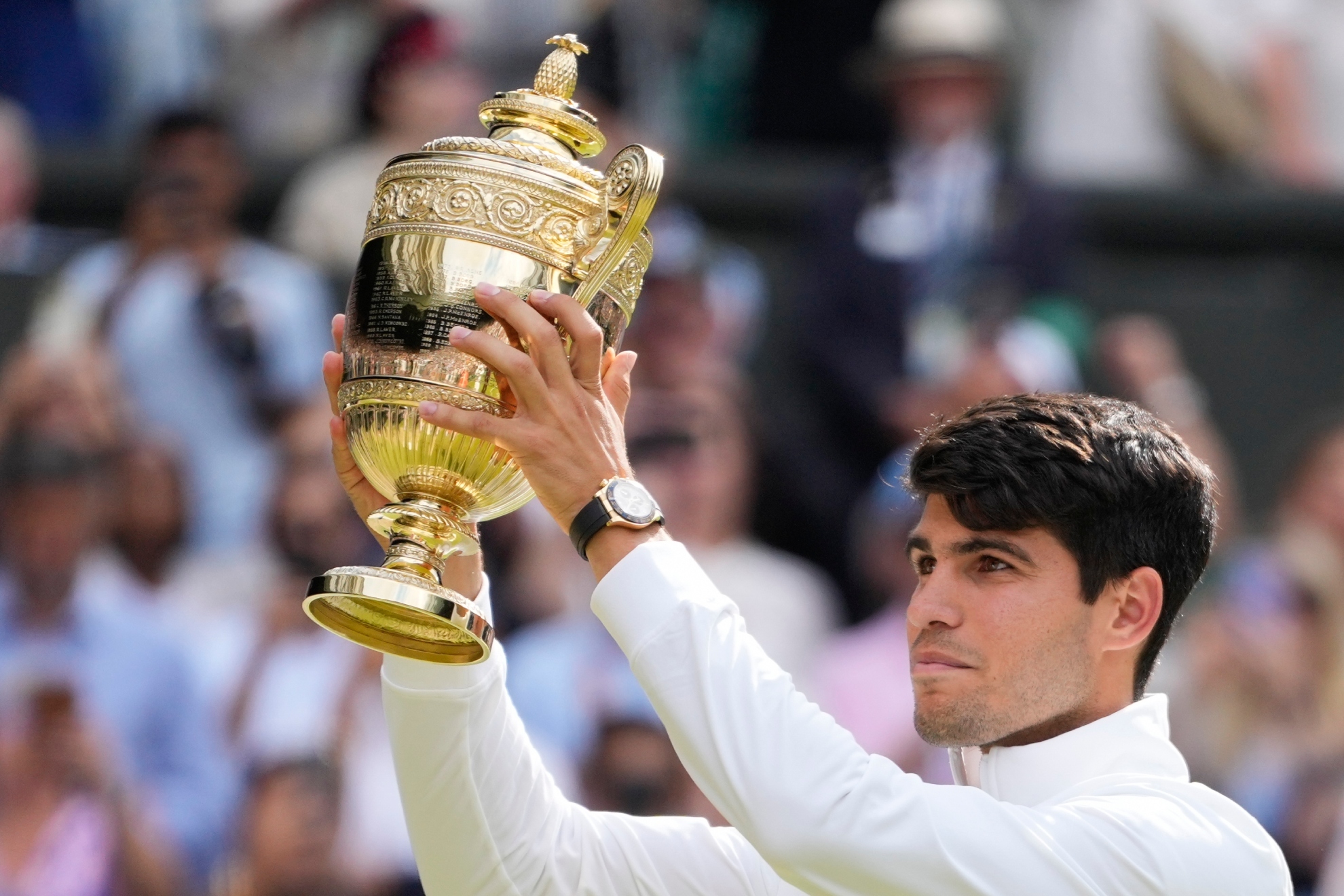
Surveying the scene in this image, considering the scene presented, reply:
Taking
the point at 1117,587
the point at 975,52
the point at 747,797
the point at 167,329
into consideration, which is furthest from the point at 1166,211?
the point at 747,797

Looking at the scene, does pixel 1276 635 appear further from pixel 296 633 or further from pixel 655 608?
pixel 655 608

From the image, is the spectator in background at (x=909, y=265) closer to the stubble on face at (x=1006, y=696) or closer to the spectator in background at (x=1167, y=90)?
the spectator in background at (x=1167, y=90)

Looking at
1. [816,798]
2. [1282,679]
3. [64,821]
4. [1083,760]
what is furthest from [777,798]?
[1282,679]

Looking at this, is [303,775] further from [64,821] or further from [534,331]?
[534,331]

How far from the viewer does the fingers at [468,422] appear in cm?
264

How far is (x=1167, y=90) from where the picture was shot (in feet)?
28.4

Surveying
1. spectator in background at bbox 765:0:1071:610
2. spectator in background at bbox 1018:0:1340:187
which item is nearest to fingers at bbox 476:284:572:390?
spectator in background at bbox 765:0:1071:610

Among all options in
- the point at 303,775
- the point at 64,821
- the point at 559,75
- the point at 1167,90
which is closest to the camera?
the point at 559,75

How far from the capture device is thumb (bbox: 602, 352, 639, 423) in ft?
9.19

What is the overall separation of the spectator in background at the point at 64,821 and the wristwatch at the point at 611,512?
3275 mm

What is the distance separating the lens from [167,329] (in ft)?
22.2

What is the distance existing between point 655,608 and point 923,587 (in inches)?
18.6

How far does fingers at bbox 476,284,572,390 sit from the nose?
0.60 metres

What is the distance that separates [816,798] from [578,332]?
64 centimetres
